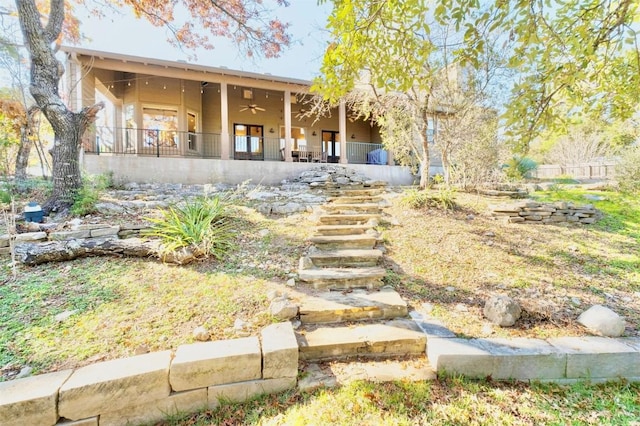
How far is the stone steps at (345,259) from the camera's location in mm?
3459

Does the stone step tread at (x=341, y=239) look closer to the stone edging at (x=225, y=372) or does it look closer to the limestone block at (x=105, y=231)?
the stone edging at (x=225, y=372)

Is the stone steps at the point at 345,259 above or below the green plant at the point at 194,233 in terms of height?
below

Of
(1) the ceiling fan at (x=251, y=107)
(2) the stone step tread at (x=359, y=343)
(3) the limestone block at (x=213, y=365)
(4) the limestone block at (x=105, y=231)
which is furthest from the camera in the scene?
(1) the ceiling fan at (x=251, y=107)

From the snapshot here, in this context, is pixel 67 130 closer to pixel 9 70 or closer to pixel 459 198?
pixel 9 70

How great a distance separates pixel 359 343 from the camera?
224 cm

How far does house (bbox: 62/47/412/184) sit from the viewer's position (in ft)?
26.1

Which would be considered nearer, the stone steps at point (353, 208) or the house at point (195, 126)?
the stone steps at point (353, 208)

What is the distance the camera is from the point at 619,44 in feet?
9.22

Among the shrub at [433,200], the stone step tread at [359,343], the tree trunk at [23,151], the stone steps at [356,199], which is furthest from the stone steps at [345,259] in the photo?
the tree trunk at [23,151]

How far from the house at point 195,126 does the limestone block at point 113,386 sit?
6.88 meters

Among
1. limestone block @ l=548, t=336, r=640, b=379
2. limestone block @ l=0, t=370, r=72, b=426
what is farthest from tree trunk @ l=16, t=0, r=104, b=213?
limestone block @ l=548, t=336, r=640, b=379

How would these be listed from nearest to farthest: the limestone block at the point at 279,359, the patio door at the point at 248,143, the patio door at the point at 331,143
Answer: the limestone block at the point at 279,359
the patio door at the point at 248,143
the patio door at the point at 331,143

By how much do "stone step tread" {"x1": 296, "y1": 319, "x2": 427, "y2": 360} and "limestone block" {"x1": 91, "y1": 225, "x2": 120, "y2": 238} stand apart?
9.66 ft

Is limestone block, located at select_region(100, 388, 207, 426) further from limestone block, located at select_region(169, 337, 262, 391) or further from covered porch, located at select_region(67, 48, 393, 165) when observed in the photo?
covered porch, located at select_region(67, 48, 393, 165)
